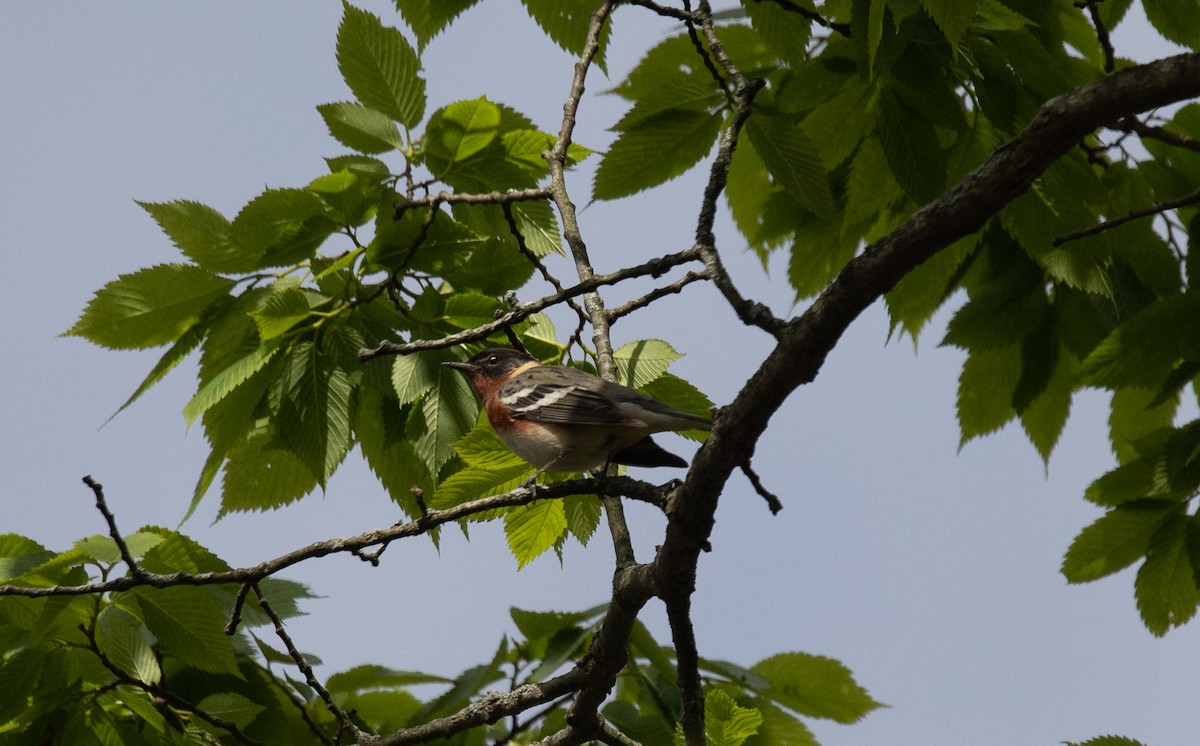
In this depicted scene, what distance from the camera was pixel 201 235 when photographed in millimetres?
4520

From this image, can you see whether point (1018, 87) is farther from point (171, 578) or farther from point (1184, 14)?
point (171, 578)

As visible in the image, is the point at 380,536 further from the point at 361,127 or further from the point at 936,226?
the point at 361,127

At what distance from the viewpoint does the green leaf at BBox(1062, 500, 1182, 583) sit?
4570mm

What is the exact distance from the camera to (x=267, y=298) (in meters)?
4.46

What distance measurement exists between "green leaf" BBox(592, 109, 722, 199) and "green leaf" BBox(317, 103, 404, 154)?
989 millimetres

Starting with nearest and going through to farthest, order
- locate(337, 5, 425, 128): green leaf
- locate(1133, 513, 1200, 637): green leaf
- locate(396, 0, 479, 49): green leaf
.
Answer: locate(396, 0, 479, 49): green leaf < locate(337, 5, 425, 128): green leaf < locate(1133, 513, 1200, 637): green leaf

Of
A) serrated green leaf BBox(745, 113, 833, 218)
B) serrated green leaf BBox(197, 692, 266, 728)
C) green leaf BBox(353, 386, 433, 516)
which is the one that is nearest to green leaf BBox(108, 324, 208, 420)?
green leaf BBox(353, 386, 433, 516)

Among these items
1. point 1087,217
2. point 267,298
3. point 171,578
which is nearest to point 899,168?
point 1087,217

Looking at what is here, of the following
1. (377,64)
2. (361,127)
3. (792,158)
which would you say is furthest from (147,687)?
(792,158)

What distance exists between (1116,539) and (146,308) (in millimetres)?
4537

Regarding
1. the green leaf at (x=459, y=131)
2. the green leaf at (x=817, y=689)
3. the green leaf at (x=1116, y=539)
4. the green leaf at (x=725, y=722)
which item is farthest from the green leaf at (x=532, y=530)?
the green leaf at (x=1116, y=539)

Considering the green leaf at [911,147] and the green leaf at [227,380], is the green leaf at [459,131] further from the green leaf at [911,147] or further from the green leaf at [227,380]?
the green leaf at [911,147]

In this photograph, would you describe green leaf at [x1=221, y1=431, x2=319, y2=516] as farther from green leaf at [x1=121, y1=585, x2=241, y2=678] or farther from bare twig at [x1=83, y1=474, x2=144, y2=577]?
bare twig at [x1=83, y1=474, x2=144, y2=577]

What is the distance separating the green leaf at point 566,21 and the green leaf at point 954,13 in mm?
2049
